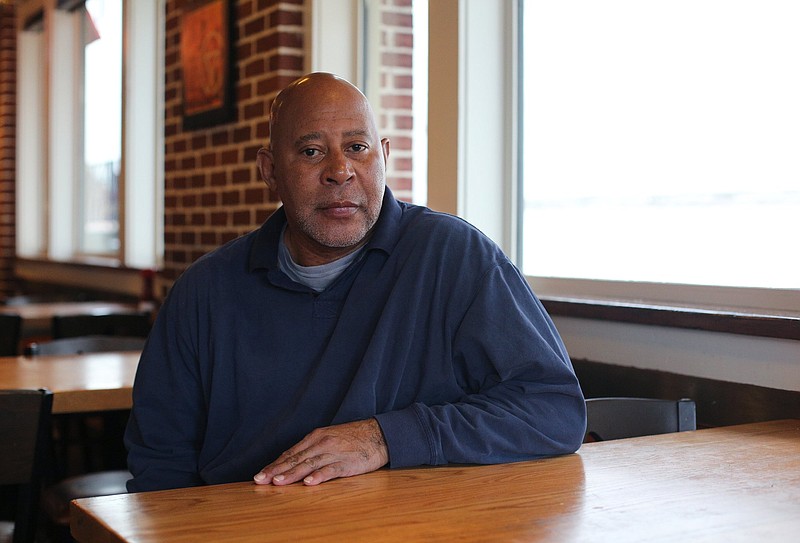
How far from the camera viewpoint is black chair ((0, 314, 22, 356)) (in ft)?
13.3

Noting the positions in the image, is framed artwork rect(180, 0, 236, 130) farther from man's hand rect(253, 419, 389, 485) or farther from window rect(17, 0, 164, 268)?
man's hand rect(253, 419, 389, 485)

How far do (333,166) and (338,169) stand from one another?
0.01m

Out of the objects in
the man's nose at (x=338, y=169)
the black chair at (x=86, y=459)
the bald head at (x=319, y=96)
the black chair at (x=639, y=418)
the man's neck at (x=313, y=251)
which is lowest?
the black chair at (x=86, y=459)

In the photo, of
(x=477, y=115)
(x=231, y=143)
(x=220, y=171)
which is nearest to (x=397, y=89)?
(x=477, y=115)

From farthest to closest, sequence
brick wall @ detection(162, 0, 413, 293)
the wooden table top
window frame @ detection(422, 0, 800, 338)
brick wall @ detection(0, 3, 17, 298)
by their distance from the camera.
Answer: brick wall @ detection(0, 3, 17, 298), brick wall @ detection(162, 0, 413, 293), window frame @ detection(422, 0, 800, 338), the wooden table top

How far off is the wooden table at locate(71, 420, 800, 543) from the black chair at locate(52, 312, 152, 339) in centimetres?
281

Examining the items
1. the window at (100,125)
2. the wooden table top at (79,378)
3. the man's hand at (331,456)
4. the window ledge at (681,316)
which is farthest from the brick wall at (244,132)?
the man's hand at (331,456)

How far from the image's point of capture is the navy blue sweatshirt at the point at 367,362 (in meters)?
1.63

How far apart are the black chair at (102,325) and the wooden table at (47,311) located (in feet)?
0.35

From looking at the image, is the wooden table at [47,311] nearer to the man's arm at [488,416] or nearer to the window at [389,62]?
the window at [389,62]

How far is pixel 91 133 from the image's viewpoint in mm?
6949

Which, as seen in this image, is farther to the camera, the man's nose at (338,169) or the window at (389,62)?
the window at (389,62)

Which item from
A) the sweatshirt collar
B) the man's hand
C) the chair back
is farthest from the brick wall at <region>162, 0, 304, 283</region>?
the man's hand

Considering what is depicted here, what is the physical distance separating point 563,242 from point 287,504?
5.76ft
